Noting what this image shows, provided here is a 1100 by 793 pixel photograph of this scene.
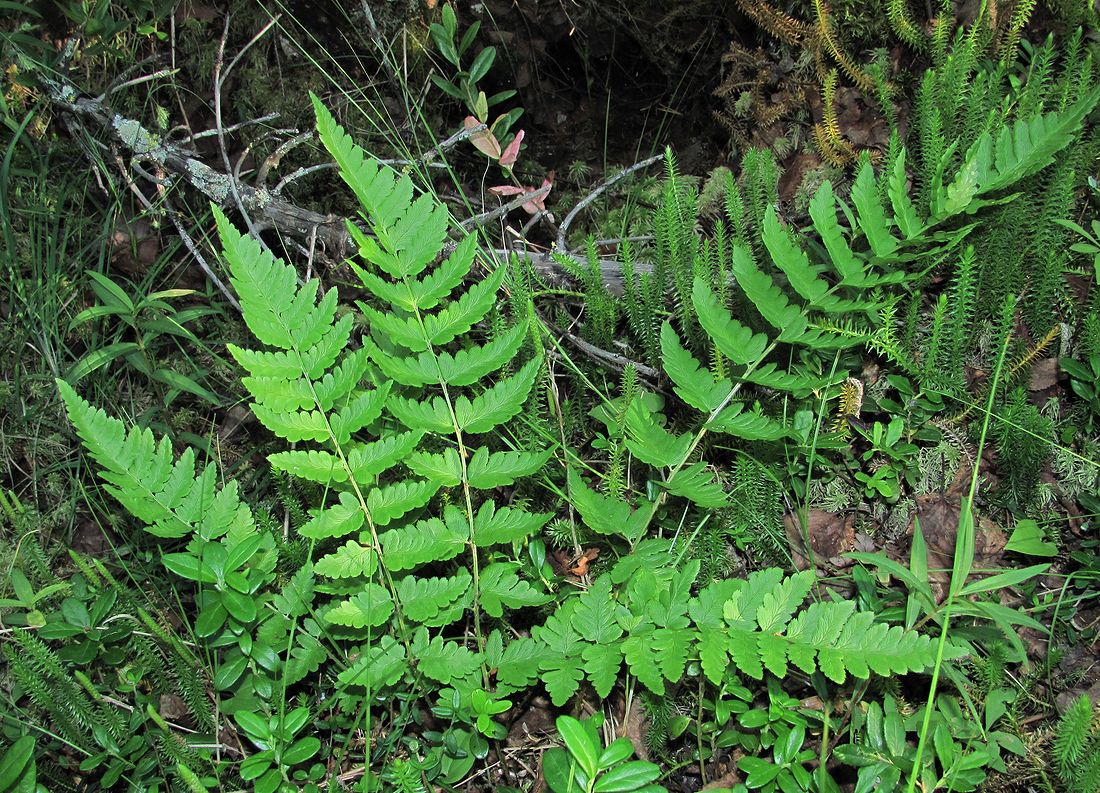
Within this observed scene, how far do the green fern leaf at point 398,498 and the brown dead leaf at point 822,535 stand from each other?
1107mm

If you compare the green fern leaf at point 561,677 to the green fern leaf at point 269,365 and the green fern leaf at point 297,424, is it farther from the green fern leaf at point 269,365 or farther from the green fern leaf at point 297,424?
the green fern leaf at point 269,365

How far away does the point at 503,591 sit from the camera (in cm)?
213

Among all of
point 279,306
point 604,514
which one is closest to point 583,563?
point 604,514

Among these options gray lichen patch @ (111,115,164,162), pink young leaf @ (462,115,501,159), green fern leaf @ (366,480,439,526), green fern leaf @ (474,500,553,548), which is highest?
gray lichen patch @ (111,115,164,162)

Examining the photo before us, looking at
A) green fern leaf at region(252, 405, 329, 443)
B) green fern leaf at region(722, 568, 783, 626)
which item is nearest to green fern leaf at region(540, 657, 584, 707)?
green fern leaf at region(722, 568, 783, 626)

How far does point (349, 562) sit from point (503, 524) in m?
0.42

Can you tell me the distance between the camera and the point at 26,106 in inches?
137

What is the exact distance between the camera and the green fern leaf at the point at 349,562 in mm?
2082

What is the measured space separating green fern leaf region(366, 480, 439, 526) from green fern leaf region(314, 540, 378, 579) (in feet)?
0.29

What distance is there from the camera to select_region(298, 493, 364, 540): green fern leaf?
2.07 m

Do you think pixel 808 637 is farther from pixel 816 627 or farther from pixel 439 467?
pixel 439 467

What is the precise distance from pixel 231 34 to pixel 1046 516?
149 inches

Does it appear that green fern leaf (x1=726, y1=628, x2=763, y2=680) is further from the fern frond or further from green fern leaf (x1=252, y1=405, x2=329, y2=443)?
green fern leaf (x1=252, y1=405, x2=329, y2=443)

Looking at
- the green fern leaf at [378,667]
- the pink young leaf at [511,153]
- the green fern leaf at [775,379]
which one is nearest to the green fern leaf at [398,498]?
the green fern leaf at [378,667]
